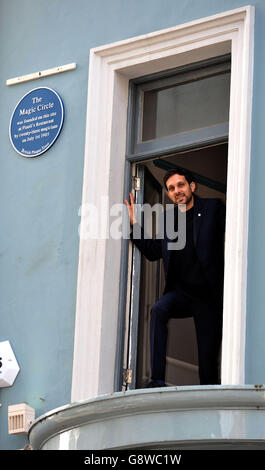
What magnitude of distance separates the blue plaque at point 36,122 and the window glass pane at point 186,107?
0.66 meters

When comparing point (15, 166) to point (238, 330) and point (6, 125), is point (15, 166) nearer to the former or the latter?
point (6, 125)

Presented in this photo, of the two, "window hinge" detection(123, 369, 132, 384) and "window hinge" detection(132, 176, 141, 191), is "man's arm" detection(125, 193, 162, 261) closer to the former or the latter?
"window hinge" detection(132, 176, 141, 191)

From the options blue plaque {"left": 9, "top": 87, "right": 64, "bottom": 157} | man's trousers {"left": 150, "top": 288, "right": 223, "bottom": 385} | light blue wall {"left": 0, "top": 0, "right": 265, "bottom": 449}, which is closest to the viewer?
man's trousers {"left": 150, "top": 288, "right": 223, "bottom": 385}

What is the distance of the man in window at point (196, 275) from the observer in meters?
10.7

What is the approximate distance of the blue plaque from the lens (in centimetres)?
1146

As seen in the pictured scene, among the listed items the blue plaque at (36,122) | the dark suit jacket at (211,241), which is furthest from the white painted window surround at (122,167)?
the dark suit jacket at (211,241)

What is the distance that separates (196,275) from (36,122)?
69.4 inches

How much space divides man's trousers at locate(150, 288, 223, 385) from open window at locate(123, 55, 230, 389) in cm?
38

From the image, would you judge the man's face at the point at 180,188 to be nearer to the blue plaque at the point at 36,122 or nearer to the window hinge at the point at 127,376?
the blue plaque at the point at 36,122

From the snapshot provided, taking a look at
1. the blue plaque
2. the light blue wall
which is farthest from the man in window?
the blue plaque

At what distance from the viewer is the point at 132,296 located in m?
11.1

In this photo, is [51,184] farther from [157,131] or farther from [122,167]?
[157,131]

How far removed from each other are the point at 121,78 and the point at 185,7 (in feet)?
2.34

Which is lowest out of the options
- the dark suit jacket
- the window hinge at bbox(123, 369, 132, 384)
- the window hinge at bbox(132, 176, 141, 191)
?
the window hinge at bbox(123, 369, 132, 384)
